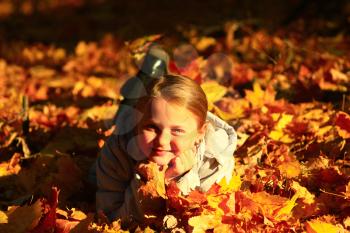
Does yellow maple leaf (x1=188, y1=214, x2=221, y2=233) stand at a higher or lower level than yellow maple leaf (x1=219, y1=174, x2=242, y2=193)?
lower

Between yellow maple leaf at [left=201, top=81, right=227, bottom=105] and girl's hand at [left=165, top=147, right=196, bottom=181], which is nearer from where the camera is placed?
girl's hand at [left=165, top=147, right=196, bottom=181]

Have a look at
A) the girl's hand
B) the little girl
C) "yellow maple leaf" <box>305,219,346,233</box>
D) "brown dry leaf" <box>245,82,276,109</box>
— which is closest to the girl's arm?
the little girl

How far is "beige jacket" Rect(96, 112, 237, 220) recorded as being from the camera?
8.29 ft

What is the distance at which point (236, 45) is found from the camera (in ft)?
16.4

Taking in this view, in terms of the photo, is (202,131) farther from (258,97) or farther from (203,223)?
(258,97)

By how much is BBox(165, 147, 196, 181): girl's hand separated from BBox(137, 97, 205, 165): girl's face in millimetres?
34

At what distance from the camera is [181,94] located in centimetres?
223

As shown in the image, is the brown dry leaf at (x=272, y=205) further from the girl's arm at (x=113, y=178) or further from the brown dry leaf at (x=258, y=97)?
the brown dry leaf at (x=258, y=97)

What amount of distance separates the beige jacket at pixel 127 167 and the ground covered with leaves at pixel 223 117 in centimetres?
11

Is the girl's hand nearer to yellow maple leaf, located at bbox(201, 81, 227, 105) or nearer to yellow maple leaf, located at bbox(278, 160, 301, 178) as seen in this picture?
yellow maple leaf, located at bbox(278, 160, 301, 178)

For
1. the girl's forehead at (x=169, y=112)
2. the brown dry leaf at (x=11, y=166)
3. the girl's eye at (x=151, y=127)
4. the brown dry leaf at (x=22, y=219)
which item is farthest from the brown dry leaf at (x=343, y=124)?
the brown dry leaf at (x=11, y=166)

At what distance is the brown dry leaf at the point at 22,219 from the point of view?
1.97 metres

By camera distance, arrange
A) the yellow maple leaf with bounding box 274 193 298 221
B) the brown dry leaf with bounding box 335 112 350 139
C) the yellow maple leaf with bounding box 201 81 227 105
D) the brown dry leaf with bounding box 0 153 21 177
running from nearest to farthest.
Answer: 1. the yellow maple leaf with bounding box 274 193 298 221
2. the brown dry leaf with bounding box 335 112 350 139
3. the brown dry leaf with bounding box 0 153 21 177
4. the yellow maple leaf with bounding box 201 81 227 105

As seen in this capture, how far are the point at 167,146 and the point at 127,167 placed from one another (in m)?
0.37
